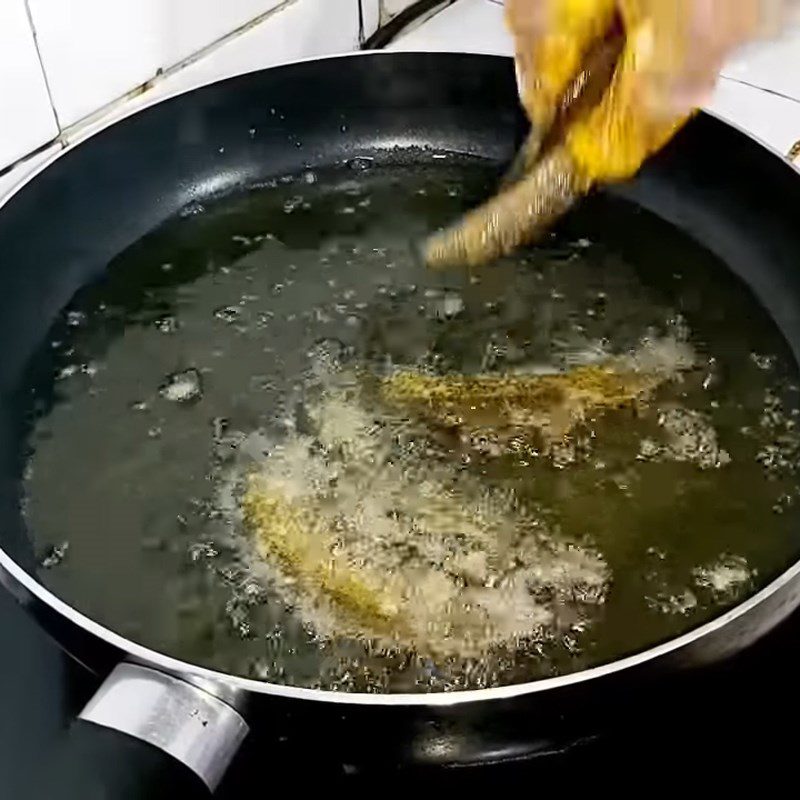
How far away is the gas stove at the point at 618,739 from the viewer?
1.70 feet

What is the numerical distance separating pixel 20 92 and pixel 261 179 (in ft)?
0.57

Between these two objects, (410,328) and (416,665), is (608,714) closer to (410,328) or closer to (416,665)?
(416,665)

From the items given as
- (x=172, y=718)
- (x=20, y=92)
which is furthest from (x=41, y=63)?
(x=172, y=718)

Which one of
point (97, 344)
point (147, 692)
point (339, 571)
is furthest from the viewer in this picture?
point (97, 344)

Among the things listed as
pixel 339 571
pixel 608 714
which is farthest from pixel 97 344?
pixel 608 714

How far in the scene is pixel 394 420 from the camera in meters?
0.65

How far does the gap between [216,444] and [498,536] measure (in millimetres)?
164

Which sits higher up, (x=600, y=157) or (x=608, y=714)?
(x=600, y=157)

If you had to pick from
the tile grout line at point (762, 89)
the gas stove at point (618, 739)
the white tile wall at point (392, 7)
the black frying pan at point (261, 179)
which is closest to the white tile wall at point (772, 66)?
the tile grout line at point (762, 89)

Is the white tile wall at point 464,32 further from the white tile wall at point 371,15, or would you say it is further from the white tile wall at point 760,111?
the white tile wall at point 760,111

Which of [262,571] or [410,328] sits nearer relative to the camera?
[262,571]

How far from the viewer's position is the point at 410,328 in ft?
2.31

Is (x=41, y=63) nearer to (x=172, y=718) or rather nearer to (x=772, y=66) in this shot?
(x=172, y=718)

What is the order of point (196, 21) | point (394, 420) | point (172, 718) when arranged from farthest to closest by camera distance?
point (196, 21)
point (394, 420)
point (172, 718)
